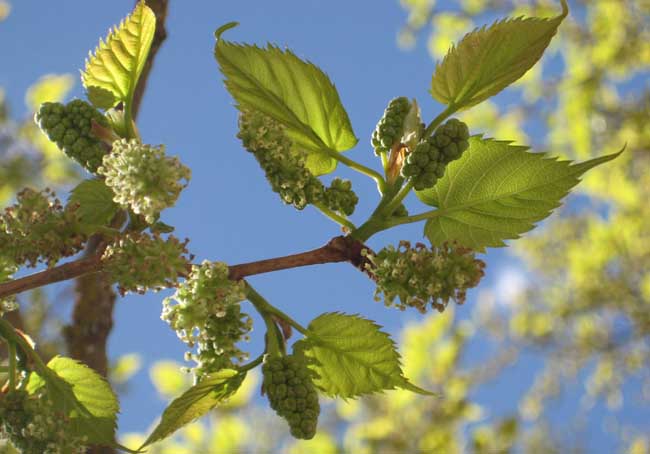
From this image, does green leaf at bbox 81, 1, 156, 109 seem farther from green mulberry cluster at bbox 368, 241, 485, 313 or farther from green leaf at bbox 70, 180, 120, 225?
green mulberry cluster at bbox 368, 241, 485, 313

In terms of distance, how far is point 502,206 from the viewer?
0.96 m

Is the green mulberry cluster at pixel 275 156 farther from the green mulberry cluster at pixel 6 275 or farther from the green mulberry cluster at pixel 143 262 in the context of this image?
the green mulberry cluster at pixel 6 275

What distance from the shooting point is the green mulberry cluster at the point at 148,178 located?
82cm

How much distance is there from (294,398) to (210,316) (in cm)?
14

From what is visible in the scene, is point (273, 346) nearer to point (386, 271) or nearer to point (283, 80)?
point (386, 271)

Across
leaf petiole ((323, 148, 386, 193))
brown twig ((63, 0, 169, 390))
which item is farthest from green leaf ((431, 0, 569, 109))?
brown twig ((63, 0, 169, 390))

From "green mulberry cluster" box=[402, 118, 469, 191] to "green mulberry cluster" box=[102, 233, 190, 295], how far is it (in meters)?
0.29

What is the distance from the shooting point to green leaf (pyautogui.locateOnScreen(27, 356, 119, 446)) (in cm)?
101

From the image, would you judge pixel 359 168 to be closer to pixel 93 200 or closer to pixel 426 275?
pixel 426 275

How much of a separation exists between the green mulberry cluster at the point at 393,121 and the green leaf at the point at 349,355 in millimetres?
225

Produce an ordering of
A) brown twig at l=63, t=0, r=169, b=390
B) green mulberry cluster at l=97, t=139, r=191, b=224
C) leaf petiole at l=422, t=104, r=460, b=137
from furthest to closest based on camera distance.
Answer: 1. brown twig at l=63, t=0, r=169, b=390
2. leaf petiole at l=422, t=104, r=460, b=137
3. green mulberry cluster at l=97, t=139, r=191, b=224

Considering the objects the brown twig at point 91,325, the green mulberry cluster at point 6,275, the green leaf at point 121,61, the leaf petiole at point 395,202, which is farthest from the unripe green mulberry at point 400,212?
the brown twig at point 91,325

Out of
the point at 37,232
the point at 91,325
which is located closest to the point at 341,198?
the point at 37,232

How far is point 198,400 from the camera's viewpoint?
920 millimetres
